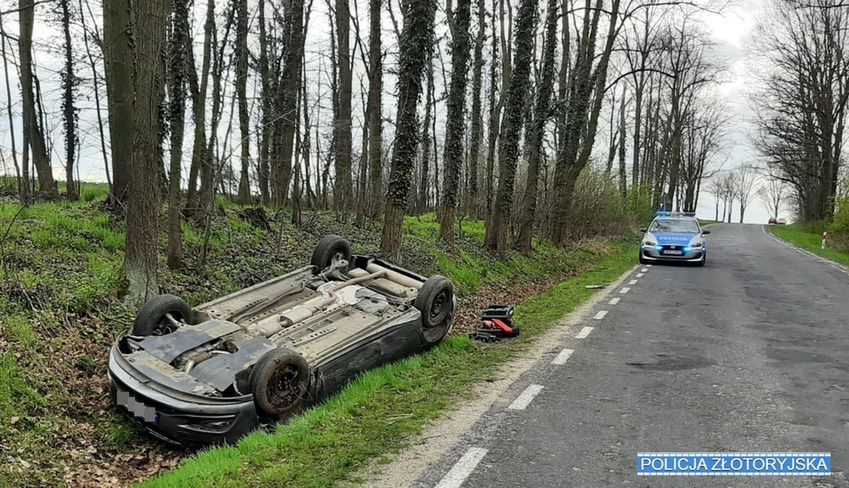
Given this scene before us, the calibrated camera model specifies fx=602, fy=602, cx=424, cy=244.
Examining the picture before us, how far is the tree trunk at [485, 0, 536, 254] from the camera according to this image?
637 inches

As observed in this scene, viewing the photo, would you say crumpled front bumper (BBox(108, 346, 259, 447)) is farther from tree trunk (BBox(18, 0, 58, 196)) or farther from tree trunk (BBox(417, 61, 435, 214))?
tree trunk (BBox(417, 61, 435, 214))

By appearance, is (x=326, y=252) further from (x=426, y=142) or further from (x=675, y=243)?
(x=426, y=142)

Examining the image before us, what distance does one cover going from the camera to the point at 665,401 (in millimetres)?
5801

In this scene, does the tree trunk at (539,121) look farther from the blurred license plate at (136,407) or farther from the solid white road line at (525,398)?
the blurred license plate at (136,407)

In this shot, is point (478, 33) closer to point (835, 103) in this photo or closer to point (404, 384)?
point (404, 384)

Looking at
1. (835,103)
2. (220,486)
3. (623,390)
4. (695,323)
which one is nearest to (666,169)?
(835,103)

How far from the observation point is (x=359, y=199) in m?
18.0

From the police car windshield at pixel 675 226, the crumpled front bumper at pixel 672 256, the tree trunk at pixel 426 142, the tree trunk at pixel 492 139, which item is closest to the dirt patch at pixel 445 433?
the tree trunk at pixel 492 139

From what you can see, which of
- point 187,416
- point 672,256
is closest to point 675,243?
point 672,256

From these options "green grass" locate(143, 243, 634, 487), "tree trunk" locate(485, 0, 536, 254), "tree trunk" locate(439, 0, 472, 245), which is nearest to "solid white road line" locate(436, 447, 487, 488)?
"green grass" locate(143, 243, 634, 487)

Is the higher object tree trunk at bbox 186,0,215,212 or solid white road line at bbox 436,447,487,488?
tree trunk at bbox 186,0,215,212

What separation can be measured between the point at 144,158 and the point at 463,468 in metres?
6.36

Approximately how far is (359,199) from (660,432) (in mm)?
13851

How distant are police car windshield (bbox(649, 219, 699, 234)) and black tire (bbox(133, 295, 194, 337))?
17067 millimetres
